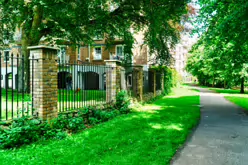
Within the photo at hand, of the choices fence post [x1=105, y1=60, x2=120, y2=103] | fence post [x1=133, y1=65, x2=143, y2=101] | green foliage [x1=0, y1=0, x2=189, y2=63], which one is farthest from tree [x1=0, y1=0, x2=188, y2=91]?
fence post [x1=105, y1=60, x2=120, y2=103]

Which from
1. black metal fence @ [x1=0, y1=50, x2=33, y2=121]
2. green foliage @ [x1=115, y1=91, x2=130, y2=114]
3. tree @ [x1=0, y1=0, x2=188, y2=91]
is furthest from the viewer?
tree @ [x1=0, y1=0, x2=188, y2=91]

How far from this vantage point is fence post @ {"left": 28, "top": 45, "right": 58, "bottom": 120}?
5.21 meters

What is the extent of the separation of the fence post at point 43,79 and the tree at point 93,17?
4.75 meters

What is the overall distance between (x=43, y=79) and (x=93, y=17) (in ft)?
28.6

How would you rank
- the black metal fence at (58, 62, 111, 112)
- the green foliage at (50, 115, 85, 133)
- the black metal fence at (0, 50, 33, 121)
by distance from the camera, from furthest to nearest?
the black metal fence at (58, 62, 111, 112), the green foliage at (50, 115, 85, 133), the black metal fence at (0, 50, 33, 121)

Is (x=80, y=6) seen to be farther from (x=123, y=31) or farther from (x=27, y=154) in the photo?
(x=27, y=154)

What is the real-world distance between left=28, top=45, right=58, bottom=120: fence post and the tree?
15.6ft

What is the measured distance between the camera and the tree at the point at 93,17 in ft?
34.4

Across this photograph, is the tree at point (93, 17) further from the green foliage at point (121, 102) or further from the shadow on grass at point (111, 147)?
the shadow on grass at point (111, 147)

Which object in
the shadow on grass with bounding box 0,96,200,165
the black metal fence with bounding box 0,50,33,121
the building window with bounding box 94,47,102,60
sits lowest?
the shadow on grass with bounding box 0,96,200,165

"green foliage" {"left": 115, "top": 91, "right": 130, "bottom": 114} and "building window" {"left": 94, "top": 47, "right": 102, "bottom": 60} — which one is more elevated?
"building window" {"left": 94, "top": 47, "right": 102, "bottom": 60}

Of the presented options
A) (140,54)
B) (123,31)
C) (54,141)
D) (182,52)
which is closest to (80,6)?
(123,31)

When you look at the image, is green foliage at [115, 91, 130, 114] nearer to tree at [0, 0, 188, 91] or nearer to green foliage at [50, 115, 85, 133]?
green foliage at [50, 115, 85, 133]

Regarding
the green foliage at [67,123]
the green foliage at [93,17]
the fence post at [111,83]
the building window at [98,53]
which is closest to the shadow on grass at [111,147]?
the green foliage at [67,123]
